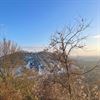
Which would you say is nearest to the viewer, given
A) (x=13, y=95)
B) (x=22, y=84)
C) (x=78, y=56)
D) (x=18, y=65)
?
(x=13, y=95)

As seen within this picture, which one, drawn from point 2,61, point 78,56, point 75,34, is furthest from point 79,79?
point 2,61

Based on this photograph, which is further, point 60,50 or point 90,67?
point 90,67

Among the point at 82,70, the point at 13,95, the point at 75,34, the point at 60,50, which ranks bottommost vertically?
the point at 13,95

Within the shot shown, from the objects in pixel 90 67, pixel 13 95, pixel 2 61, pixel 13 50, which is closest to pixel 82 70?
pixel 90 67

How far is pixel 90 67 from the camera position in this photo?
13.7 meters

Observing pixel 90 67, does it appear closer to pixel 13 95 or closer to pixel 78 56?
→ pixel 78 56

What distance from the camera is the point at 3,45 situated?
24156 millimetres

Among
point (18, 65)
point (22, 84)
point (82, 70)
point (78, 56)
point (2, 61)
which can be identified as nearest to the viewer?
point (78, 56)

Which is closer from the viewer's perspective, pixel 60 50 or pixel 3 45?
pixel 60 50

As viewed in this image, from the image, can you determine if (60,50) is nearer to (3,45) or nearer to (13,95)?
(13,95)

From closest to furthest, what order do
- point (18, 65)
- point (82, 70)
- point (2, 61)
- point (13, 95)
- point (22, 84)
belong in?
point (13, 95)
point (82, 70)
point (22, 84)
point (2, 61)
point (18, 65)

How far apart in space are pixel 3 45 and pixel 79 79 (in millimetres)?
12567

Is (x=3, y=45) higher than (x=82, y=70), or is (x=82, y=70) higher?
(x=3, y=45)

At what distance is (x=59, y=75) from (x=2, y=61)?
356 inches
